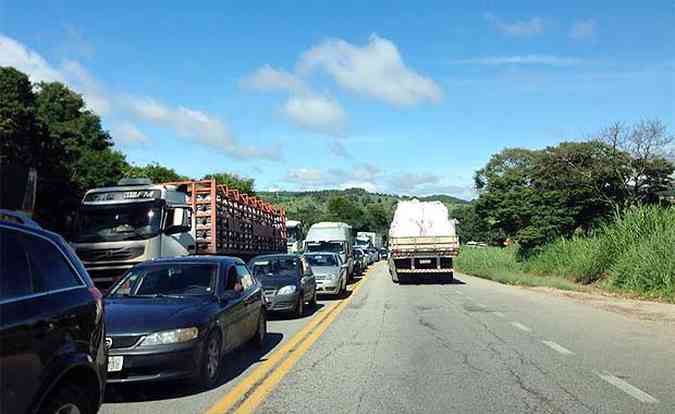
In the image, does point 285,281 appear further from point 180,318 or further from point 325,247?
point 325,247

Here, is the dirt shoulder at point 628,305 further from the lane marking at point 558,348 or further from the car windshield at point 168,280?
the car windshield at point 168,280

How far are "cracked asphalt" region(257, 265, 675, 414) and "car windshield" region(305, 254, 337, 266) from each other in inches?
237

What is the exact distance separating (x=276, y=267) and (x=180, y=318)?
9.07 metres

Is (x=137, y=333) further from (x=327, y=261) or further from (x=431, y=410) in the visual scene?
(x=327, y=261)

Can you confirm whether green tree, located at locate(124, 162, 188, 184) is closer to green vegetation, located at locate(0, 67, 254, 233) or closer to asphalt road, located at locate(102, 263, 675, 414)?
green vegetation, located at locate(0, 67, 254, 233)

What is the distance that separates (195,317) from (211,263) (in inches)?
76.4

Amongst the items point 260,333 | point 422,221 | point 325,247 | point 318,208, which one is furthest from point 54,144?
point 318,208

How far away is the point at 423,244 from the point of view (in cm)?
2964

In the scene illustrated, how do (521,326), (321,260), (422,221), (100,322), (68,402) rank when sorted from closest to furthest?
1. (68,402)
2. (100,322)
3. (521,326)
4. (321,260)
5. (422,221)

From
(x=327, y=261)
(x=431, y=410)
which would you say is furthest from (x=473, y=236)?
(x=431, y=410)

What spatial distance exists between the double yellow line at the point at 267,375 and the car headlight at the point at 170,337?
748 mm

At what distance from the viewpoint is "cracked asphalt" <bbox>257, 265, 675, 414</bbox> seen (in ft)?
23.6

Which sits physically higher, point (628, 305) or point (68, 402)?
point (68, 402)

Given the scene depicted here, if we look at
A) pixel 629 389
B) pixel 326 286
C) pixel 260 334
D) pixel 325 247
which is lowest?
pixel 629 389
